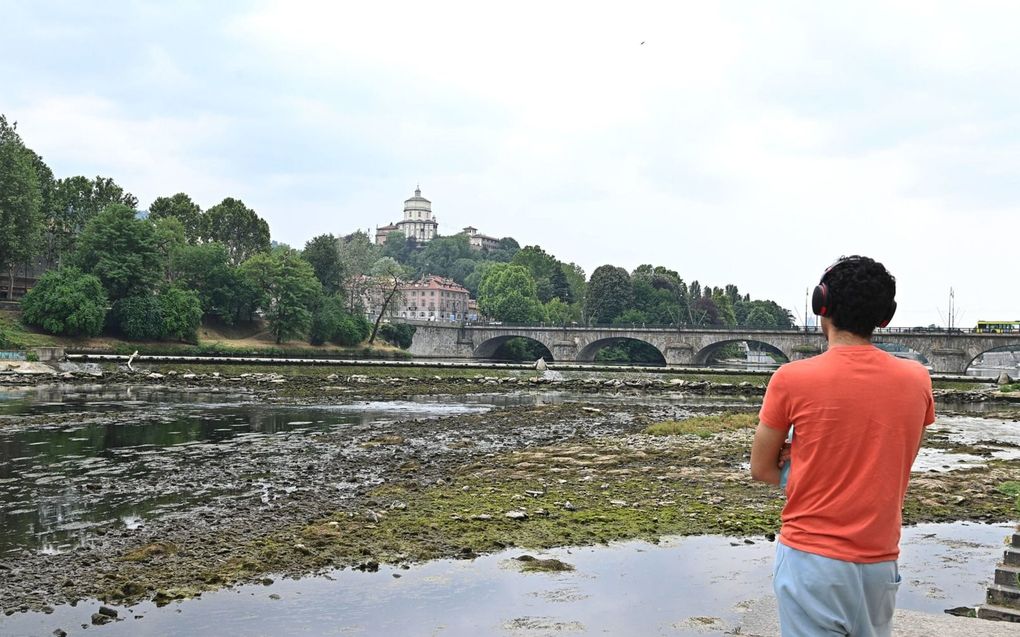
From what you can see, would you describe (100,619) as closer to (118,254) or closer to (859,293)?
(859,293)

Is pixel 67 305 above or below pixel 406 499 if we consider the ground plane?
above

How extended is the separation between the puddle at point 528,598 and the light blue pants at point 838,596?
4896 mm

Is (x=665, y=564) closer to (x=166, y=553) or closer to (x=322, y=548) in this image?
(x=322, y=548)

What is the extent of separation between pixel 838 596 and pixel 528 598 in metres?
6.22

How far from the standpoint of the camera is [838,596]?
12.5 ft

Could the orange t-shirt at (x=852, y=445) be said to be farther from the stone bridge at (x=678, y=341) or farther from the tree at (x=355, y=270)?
the tree at (x=355, y=270)

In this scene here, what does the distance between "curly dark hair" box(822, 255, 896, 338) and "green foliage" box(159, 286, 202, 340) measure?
267 ft

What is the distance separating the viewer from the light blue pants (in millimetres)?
3820

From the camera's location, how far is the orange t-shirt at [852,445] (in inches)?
152

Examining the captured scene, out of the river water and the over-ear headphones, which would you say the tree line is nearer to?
the river water

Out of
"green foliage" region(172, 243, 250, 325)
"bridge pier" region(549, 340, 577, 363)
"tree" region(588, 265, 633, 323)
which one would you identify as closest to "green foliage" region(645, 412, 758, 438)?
"green foliage" region(172, 243, 250, 325)

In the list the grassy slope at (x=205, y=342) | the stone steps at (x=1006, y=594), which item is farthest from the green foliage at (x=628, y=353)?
the stone steps at (x=1006, y=594)

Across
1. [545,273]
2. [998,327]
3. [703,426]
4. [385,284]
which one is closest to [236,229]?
[385,284]

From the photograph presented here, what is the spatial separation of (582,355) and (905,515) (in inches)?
3814
